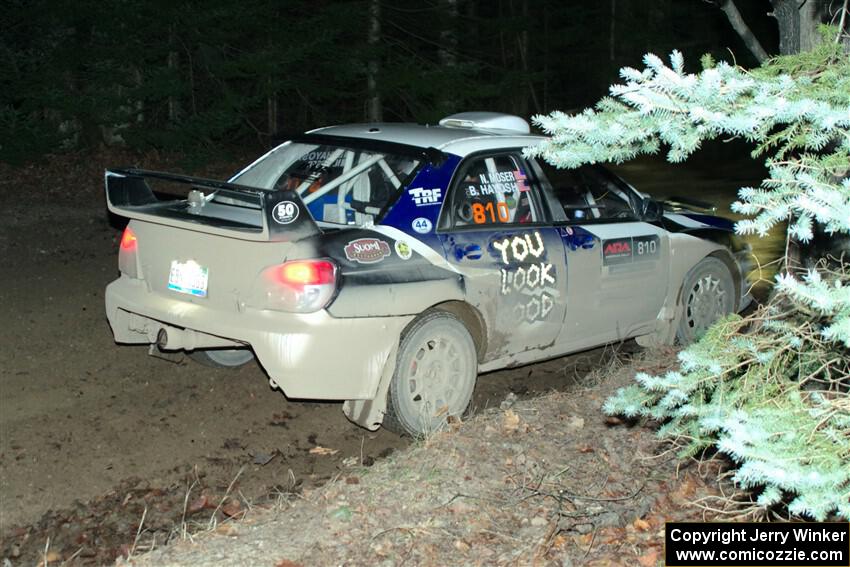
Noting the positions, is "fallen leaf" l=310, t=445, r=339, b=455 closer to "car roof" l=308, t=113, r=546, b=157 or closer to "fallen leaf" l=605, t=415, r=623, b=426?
"fallen leaf" l=605, t=415, r=623, b=426

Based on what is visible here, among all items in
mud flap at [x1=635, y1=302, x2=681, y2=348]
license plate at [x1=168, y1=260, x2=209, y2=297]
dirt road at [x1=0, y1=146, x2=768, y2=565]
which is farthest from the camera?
mud flap at [x1=635, y1=302, x2=681, y2=348]

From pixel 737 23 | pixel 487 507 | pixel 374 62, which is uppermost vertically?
pixel 374 62

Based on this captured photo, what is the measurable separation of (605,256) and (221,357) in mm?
2724

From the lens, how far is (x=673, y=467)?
530 cm

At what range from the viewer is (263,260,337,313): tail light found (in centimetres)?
545

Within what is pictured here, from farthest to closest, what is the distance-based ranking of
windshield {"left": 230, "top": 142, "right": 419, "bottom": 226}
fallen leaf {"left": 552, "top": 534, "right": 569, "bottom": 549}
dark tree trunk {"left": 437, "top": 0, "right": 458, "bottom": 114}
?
1. dark tree trunk {"left": 437, "top": 0, "right": 458, "bottom": 114}
2. windshield {"left": 230, "top": 142, "right": 419, "bottom": 226}
3. fallen leaf {"left": 552, "top": 534, "right": 569, "bottom": 549}

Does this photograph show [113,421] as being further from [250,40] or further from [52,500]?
[250,40]

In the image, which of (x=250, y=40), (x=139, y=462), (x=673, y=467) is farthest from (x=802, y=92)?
(x=250, y=40)

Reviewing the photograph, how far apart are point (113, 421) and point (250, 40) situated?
14364mm

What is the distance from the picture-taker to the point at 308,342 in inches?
214

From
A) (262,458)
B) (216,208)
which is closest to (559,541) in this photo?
(262,458)

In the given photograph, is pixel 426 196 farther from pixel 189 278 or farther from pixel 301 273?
pixel 189 278

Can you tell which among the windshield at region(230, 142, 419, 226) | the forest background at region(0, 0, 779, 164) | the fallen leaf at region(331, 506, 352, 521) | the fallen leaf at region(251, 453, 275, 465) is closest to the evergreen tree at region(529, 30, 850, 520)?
the fallen leaf at region(331, 506, 352, 521)

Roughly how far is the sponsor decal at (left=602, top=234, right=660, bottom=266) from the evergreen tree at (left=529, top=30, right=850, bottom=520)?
8.84ft
